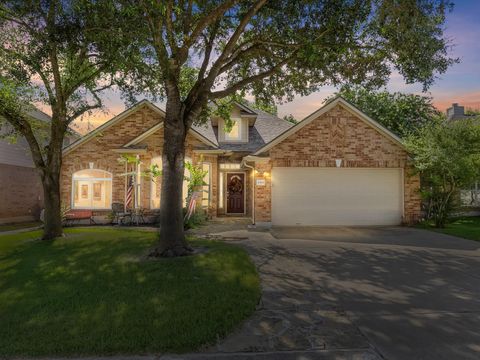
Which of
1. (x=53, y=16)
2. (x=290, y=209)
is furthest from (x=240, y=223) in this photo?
(x=53, y=16)

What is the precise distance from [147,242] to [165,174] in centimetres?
322

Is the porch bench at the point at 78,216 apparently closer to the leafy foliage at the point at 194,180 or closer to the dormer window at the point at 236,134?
the leafy foliage at the point at 194,180

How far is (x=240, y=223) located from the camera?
16688 mm

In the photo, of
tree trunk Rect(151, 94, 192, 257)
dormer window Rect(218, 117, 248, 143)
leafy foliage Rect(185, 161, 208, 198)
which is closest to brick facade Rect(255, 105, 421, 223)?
leafy foliage Rect(185, 161, 208, 198)

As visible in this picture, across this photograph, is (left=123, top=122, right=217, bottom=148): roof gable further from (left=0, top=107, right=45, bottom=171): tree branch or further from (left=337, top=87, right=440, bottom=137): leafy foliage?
(left=337, top=87, right=440, bottom=137): leafy foliage

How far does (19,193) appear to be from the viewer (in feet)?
68.5

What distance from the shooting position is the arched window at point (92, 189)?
18328 millimetres

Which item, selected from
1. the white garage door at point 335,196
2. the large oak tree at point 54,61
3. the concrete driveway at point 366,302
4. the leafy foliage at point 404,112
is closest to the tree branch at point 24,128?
the large oak tree at point 54,61

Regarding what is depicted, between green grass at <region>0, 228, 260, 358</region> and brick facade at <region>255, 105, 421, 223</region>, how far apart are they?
7.09 metres

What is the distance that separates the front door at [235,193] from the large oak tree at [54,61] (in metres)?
9.43

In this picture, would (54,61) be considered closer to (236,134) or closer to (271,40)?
(271,40)

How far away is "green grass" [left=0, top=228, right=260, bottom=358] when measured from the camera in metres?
4.51

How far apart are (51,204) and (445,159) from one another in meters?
15.4

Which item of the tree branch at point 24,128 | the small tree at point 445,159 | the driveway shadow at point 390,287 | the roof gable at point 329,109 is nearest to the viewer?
the driveway shadow at point 390,287
